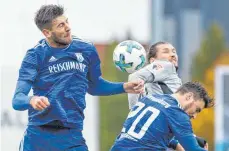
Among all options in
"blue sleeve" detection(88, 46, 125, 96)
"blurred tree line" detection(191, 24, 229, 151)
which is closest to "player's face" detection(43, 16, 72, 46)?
"blue sleeve" detection(88, 46, 125, 96)

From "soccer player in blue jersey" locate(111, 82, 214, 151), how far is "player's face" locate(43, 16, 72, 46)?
73 cm

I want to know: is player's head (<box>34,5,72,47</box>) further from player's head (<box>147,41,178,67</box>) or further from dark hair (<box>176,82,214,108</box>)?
player's head (<box>147,41,178,67</box>)

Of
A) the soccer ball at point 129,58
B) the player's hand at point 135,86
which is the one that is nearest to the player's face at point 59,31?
the player's hand at point 135,86

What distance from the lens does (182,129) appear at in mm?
7883

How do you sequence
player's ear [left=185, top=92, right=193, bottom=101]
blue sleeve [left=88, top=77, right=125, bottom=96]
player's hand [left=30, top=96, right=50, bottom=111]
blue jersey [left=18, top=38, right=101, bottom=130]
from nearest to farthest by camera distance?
player's hand [left=30, top=96, right=50, bottom=111] → player's ear [left=185, top=92, right=193, bottom=101] → blue jersey [left=18, top=38, right=101, bottom=130] → blue sleeve [left=88, top=77, right=125, bottom=96]

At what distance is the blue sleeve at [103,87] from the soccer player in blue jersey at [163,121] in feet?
1.56

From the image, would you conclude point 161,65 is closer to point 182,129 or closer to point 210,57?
point 182,129

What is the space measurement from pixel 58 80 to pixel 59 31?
35 cm

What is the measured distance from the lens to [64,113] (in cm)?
822

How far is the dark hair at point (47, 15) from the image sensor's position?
8242 millimetres

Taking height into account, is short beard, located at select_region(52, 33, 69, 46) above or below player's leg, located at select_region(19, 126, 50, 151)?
above

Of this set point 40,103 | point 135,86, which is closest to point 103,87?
point 135,86

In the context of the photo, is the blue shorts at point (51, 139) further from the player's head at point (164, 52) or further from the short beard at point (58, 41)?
the player's head at point (164, 52)

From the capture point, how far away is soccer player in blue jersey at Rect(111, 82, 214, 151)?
7.89 meters
